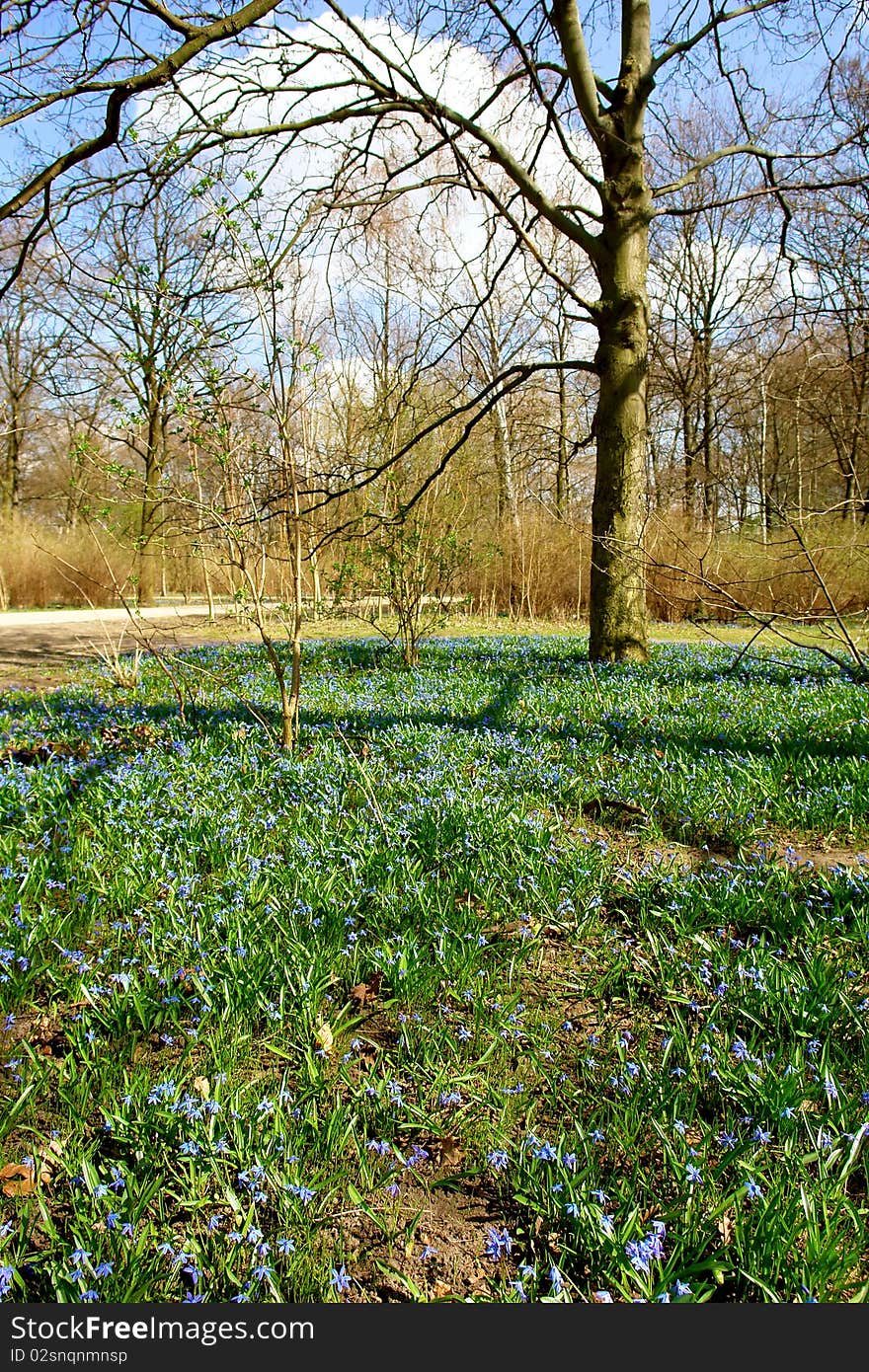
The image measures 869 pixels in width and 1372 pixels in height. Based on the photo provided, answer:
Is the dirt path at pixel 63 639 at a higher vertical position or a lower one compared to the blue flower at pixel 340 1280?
higher

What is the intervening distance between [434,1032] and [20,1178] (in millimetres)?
1008

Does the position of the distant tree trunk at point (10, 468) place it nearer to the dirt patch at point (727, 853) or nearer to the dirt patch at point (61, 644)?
the dirt patch at point (61, 644)

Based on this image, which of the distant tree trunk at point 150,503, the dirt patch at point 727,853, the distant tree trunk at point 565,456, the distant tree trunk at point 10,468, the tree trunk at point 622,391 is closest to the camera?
the dirt patch at point 727,853

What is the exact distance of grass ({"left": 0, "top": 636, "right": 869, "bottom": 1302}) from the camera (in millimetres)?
1381

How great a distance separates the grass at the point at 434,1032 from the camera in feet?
4.53

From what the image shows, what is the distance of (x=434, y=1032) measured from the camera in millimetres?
2004

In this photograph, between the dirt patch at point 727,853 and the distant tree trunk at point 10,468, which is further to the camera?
the distant tree trunk at point 10,468

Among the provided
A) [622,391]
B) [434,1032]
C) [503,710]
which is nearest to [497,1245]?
[434,1032]

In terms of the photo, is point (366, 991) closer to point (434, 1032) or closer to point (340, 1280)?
point (434, 1032)

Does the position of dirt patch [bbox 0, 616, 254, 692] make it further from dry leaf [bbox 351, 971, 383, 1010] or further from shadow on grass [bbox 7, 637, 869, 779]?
dry leaf [bbox 351, 971, 383, 1010]

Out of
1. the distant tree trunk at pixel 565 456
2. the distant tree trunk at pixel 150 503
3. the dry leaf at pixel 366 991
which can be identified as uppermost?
the distant tree trunk at pixel 565 456

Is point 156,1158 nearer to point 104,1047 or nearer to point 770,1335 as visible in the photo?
point 104,1047

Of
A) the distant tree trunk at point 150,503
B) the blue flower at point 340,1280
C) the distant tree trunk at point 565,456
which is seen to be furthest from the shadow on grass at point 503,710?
the distant tree trunk at point 565,456

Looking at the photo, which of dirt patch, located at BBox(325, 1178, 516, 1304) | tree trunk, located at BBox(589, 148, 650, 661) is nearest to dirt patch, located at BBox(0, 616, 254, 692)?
tree trunk, located at BBox(589, 148, 650, 661)
